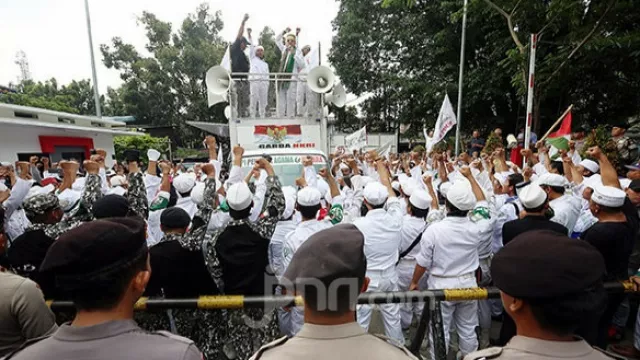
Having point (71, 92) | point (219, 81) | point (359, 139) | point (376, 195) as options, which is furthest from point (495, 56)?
point (71, 92)

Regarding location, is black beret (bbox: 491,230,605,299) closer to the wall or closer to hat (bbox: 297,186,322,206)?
hat (bbox: 297,186,322,206)

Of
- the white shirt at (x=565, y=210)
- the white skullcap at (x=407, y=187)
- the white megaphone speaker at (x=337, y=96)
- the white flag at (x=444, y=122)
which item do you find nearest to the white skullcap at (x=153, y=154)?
the white skullcap at (x=407, y=187)

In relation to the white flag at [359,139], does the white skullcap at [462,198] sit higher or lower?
lower

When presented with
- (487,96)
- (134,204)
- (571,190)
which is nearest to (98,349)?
(134,204)

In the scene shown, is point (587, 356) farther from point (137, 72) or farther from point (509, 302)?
point (137, 72)

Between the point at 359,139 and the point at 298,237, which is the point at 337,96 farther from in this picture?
the point at 298,237

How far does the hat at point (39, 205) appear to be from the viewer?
2.63m

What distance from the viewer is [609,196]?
2754 mm

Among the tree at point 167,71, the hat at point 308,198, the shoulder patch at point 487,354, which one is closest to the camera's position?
the shoulder patch at point 487,354

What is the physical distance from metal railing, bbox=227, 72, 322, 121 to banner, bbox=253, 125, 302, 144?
0.33 metres

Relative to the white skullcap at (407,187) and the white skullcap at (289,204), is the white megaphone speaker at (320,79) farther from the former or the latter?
the white skullcap at (289,204)

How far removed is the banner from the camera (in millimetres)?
7852

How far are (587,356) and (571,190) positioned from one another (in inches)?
152

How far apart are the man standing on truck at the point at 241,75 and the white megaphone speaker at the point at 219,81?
179 mm
